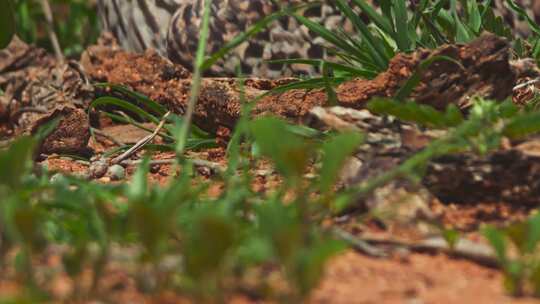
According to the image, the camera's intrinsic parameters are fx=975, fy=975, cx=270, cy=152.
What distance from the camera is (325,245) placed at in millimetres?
1368

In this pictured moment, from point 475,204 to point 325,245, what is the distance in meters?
0.84

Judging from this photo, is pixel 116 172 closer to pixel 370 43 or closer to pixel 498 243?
pixel 370 43

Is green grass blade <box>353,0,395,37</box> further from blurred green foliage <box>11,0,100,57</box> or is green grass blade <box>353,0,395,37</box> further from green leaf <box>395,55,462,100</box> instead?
blurred green foliage <box>11,0,100,57</box>

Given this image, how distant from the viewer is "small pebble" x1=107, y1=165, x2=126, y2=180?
2.90 metres

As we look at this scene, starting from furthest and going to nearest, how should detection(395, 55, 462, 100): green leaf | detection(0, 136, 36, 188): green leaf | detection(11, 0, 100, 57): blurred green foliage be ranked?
detection(11, 0, 100, 57): blurred green foliage < detection(395, 55, 462, 100): green leaf < detection(0, 136, 36, 188): green leaf

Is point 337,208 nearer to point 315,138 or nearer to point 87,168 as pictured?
point 315,138

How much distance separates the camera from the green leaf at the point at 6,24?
397 centimetres

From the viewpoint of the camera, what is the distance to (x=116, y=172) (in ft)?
9.52

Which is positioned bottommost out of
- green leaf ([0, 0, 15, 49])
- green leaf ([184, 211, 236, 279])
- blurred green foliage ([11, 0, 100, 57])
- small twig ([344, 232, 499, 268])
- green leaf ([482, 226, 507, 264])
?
small twig ([344, 232, 499, 268])

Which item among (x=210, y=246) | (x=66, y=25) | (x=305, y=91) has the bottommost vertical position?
(x=305, y=91)

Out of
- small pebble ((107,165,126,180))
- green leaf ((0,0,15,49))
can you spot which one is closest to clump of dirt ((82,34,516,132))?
green leaf ((0,0,15,49))

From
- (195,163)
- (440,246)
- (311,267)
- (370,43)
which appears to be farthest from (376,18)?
(311,267)

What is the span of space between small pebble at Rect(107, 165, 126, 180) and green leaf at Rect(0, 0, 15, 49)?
1336 millimetres

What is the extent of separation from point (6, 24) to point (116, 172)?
1444 millimetres
